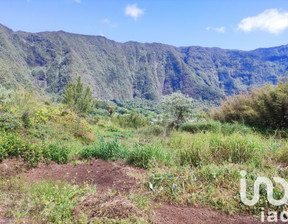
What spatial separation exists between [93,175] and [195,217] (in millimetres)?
1991

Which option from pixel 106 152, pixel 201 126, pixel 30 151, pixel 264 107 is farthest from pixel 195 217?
pixel 201 126

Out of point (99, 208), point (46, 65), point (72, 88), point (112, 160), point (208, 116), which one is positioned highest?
point (46, 65)

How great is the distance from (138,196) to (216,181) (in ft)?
3.93

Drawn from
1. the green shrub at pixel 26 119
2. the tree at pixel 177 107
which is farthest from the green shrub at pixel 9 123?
the tree at pixel 177 107

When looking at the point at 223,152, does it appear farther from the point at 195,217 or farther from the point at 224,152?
the point at 195,217

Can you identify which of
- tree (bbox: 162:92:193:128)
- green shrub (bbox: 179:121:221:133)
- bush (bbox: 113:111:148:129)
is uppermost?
tree (bbox: 162:92:193:128)

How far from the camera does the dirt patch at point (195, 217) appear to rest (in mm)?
2105

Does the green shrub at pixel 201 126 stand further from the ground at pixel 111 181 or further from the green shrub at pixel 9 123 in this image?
the green shrub at pixel 9 123

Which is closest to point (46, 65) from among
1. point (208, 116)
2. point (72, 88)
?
point (72, 88)

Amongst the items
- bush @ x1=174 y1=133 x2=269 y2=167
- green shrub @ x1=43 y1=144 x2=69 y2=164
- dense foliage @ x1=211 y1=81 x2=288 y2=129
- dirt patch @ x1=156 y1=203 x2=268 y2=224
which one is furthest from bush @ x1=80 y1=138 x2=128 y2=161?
dense foliage @ x1=211 y1=81 x2=288 y2=129

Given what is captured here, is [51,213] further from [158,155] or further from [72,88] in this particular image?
[72,88]

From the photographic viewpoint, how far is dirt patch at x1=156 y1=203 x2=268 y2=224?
2.11m

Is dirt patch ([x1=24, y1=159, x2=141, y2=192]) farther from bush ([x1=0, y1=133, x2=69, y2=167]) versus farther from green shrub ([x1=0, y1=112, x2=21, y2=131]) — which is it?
green shrub ([x1=0, y1=112, x2=21, y2=131])

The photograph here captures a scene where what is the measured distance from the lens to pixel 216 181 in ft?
9.14
